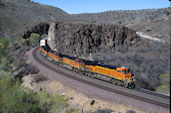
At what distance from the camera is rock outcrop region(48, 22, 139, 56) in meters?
36.5

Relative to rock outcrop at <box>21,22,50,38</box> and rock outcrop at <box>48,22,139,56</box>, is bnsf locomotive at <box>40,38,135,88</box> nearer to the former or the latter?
rock outcrop at <box>48,22,139,56</box>

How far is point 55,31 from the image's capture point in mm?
49844

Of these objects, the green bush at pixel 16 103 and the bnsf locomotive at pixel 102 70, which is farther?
the bnsf locomotive at pixel 102 70

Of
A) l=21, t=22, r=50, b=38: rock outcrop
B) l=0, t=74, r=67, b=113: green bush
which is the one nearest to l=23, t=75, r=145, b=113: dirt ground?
l=0, t=74, r=67, b=113: green bush

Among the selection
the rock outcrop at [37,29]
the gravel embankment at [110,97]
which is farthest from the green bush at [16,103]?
the rock outcrop at [37,29]

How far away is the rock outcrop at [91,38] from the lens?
3650cm

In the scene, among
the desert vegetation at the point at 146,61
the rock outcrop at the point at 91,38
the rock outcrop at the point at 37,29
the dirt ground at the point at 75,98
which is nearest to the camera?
the desert vegetation at the point at 146,61

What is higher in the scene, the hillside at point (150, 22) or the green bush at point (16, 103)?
the hillside at point (150, 22)

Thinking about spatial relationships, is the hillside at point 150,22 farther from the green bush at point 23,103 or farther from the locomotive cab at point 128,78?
the green bush at point 23,103

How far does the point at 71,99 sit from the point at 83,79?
18.1 ft

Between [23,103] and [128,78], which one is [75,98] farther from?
[128,78]

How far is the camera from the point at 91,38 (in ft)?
133

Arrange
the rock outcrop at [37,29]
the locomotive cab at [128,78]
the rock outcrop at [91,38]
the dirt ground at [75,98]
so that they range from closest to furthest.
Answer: the dirt ground at [75,98], the locomotive cab at [128,78], the rock outcrop at [91,38], the rock outcrop at [37,29]

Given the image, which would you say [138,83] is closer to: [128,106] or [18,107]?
[128,106]
